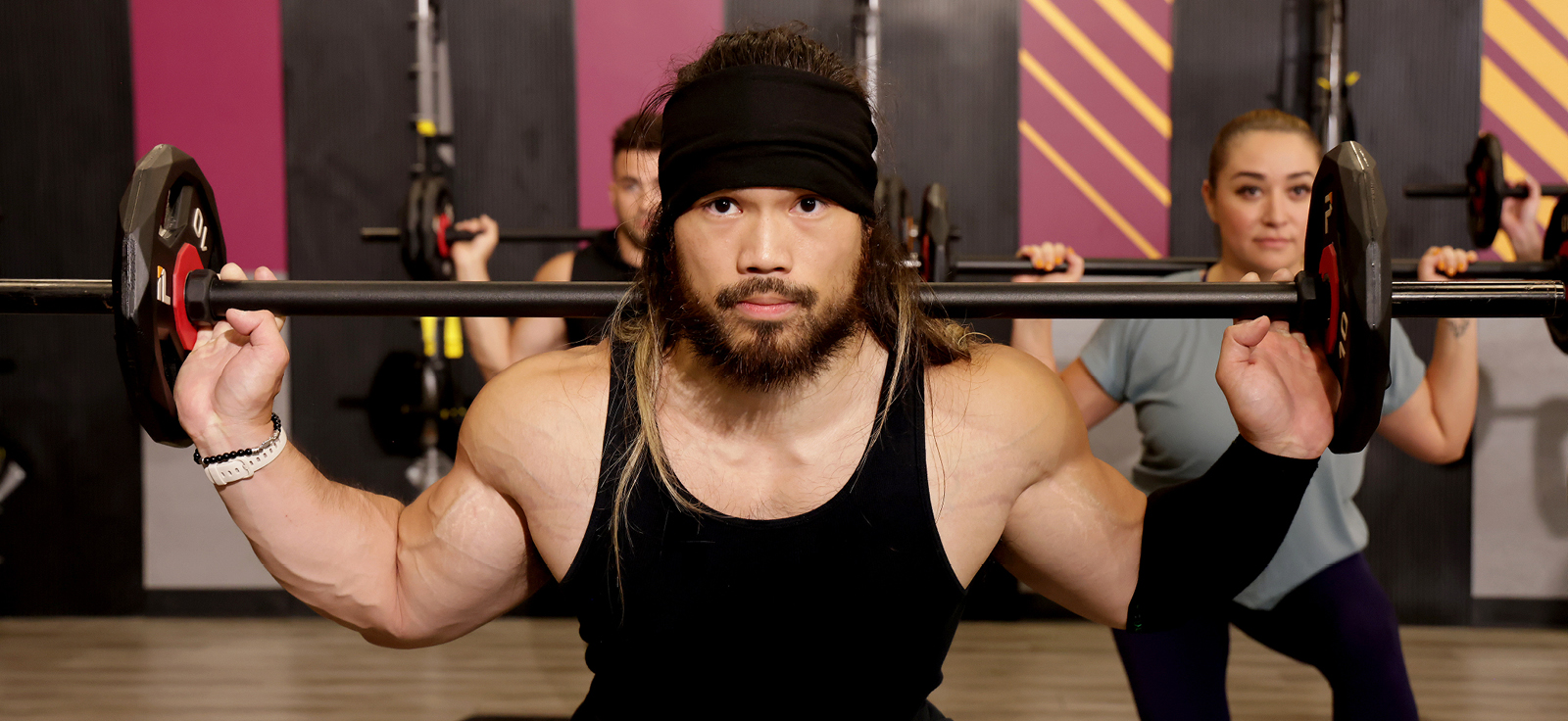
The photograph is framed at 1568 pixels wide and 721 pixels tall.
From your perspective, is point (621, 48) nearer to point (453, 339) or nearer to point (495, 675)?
point (453, 339)

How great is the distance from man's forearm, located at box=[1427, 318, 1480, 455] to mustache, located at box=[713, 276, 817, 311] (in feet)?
5.32

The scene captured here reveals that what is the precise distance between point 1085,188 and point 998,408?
2.80m

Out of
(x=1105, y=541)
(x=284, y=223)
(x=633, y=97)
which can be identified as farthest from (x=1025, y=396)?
(x=284, y=223)

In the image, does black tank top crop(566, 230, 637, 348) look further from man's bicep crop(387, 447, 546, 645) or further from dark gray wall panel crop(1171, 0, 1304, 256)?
dark gray wall panel crop(1171, 0, 1304, 256)

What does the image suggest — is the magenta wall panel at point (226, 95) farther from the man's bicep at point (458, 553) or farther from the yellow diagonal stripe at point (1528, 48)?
the yellow diagonal stripe at point (1528, 48)

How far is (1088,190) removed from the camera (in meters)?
3.98

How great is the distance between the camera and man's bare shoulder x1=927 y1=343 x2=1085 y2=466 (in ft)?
4.61

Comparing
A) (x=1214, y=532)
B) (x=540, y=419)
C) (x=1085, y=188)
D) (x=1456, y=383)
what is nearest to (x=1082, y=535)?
(x=1214, y=532)

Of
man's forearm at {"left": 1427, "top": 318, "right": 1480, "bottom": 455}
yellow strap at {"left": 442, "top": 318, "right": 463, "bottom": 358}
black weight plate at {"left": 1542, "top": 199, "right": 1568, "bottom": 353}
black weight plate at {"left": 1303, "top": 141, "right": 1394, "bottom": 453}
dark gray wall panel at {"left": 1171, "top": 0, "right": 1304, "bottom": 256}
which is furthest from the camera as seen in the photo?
dark gray wall panel at {"left": 1171, "top": 0, "right": 1304, "bottom": 256}

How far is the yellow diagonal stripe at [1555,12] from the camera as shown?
385 centimetres

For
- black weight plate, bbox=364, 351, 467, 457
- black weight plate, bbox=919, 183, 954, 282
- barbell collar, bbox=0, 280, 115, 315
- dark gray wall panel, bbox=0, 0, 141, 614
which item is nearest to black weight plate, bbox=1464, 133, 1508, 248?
black weight plate, bbox=919, 183, 954, 282

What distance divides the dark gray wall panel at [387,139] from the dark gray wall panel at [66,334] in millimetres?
757

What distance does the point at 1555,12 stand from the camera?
3857mm

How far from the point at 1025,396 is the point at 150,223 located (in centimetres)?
109
